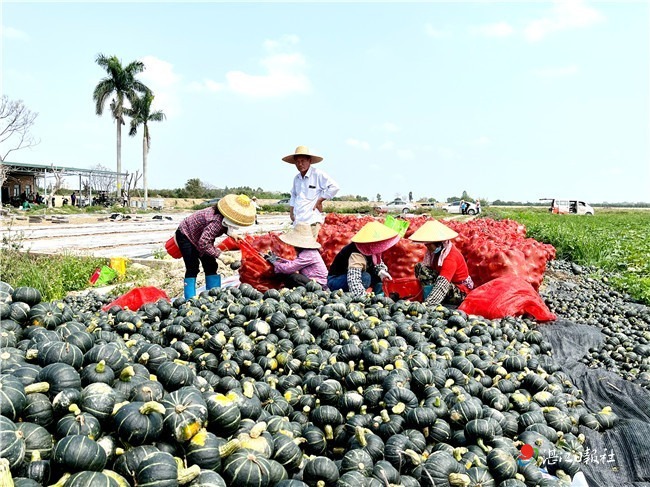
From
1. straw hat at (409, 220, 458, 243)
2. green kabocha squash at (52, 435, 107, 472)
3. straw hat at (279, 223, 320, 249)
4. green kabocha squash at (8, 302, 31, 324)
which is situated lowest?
green kabocha squash at (52, 435, 107, 472)

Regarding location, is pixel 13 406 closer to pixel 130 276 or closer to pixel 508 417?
pixel 508 417

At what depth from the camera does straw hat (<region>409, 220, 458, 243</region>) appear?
670cm

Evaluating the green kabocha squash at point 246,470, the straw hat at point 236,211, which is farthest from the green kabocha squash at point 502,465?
the straw hat at point 236,211

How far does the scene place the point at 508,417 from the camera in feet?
11.6

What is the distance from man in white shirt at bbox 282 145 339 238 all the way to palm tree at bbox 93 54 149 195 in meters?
44.0

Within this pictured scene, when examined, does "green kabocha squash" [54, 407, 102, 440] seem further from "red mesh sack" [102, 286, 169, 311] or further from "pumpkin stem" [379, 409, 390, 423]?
"red mesh sack" [102, 286, 169, 311]

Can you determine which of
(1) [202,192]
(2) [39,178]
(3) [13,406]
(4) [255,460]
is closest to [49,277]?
(3) [13,406]

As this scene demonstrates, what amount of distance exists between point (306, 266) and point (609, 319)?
4.81 metres

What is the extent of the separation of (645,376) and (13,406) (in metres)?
5.63

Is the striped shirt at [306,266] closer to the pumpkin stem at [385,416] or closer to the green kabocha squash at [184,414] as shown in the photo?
the pumpkin stem at [385,416]

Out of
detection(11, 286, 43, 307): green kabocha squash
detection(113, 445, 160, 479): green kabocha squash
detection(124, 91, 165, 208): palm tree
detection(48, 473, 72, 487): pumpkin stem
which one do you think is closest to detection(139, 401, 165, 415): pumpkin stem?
detection(113, 445, 160, 479): green kabocha squash

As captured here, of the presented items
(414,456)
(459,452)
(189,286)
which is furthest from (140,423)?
(189,286)

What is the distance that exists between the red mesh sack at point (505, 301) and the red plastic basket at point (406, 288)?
1.06 m

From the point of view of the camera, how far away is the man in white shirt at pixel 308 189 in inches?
321
